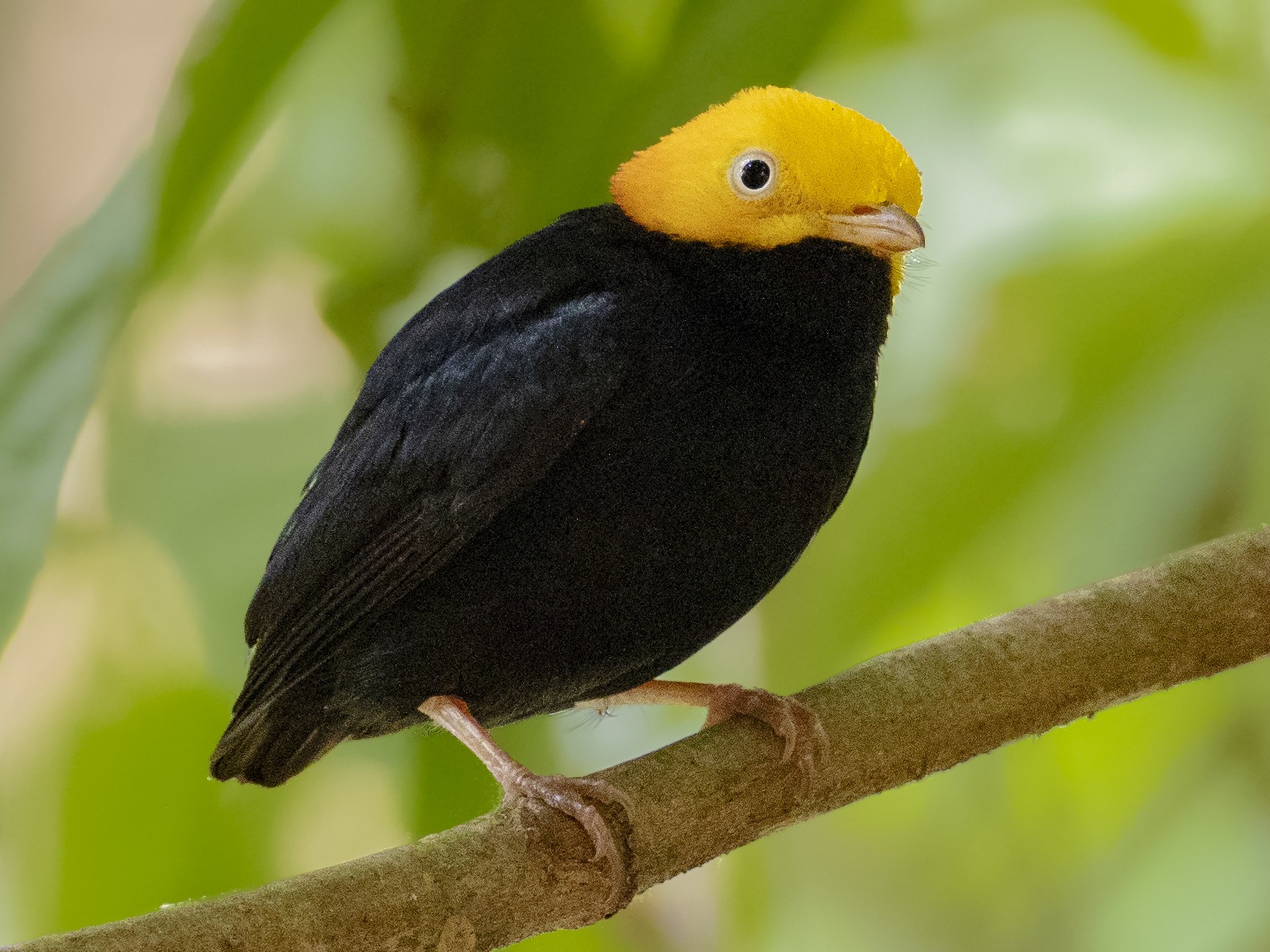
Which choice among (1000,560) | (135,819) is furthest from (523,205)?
(135,819)

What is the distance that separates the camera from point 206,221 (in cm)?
248

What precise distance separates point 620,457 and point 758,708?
1.41 feet

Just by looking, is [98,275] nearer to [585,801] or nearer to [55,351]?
[55,351]

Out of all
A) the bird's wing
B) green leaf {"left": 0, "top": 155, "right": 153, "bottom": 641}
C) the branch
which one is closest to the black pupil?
the bird's wing

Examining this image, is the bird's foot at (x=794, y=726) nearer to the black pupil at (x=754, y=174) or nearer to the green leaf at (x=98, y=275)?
the black pupil at (x=754, y=174)

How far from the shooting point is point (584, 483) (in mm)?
1771

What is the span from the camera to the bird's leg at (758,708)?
1.81m

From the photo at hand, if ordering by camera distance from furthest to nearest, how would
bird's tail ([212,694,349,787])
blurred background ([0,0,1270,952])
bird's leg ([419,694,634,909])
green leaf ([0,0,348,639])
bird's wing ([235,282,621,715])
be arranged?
blurred background ([0,0,1270,952]) → green leaf ([0,0,348,639]) → bird's tail ([212,694,349,787]) → bird's wing ([235,282,621,715]) → bird's leg ([419,694,634,909])

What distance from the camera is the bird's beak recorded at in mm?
1761

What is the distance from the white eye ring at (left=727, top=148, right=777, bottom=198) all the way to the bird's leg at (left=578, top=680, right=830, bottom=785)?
27.7 inches

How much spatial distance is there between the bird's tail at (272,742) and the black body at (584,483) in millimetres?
30

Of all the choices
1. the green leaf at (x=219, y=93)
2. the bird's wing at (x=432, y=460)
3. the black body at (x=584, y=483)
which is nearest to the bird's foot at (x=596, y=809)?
the black body at (x=584, y=483)

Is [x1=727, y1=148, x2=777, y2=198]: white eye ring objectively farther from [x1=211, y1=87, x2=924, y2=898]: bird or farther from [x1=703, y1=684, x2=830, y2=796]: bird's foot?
[x1=703, y1=684, x2=830, y2=796]: bird's foot

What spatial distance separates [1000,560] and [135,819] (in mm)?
1675
